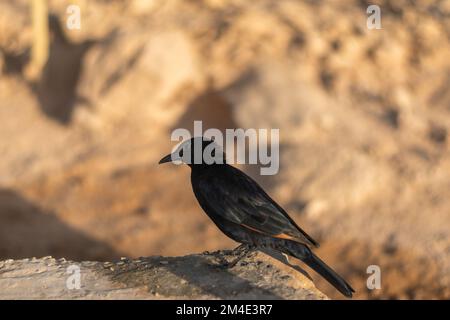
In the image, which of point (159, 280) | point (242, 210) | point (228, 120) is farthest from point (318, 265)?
point (228, 120)

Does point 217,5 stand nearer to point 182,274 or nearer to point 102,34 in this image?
point 102,34

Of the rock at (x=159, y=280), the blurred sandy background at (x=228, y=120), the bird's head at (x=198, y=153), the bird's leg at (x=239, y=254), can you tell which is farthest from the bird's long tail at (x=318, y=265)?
the blurred sandy background at (x=228, y=120)

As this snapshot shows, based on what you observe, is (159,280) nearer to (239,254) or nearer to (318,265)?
(239,254)

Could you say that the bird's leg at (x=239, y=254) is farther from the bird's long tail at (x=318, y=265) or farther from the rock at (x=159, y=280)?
the bird's long tail at (x=318, y=265)

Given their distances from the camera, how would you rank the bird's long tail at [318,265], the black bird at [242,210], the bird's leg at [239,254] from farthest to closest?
1. the bird's leg at [239,254]
2. the black bird at [242,210]
3. the bird's long tail at [318,265]

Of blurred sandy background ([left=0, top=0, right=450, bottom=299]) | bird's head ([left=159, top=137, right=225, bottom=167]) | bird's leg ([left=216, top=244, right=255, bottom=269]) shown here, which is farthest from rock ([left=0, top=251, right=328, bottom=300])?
blurred sandy background ([left=0, top=0, right=450, bottom=299])

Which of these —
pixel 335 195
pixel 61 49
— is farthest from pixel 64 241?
pixel 61 49
